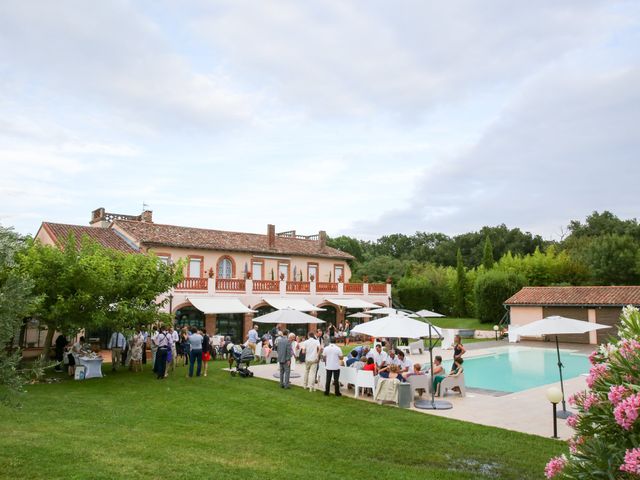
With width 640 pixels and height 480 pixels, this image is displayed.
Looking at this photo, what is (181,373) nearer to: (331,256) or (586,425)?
(586,425)

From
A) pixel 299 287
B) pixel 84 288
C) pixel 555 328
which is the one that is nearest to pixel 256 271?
pixel 299 287

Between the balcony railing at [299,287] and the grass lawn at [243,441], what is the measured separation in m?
20.5

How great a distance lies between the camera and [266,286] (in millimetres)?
32156

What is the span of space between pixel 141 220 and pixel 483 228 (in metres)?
49.2

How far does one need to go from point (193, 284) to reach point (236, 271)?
174 inches

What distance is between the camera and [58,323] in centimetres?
1479

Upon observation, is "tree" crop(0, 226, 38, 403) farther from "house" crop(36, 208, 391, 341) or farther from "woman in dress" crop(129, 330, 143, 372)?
"house" crop(36, 208, 391, 341)

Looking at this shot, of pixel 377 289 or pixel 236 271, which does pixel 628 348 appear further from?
pixel 377 289

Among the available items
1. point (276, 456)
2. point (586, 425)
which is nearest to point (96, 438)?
point (276, 456)

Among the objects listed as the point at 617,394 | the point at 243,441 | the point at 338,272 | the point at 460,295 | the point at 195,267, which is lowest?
the point at 243,441

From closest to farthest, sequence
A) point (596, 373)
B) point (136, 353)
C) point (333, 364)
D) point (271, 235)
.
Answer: point (596, 373), point (333, 364), point (136, 353), point (271, 235)

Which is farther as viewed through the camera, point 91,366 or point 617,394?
point 91,366

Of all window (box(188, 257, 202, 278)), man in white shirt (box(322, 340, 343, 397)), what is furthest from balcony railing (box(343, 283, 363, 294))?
man in white shirt (box(322, 340, 343, 397))

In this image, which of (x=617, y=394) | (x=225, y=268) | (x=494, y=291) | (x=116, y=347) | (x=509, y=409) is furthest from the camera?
(x=494, y=291)
